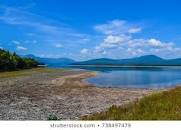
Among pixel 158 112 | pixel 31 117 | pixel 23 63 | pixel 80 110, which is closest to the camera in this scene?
pixel 158 112

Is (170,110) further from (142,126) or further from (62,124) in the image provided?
(62,124)

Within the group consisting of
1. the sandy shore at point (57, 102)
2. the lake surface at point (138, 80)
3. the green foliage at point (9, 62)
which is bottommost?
the sandy shore at point (57, 102)

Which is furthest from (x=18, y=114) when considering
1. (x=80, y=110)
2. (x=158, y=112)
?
(x=158, y=112)

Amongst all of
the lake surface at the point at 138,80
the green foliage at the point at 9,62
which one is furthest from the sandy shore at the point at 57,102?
the green foliage at the point at 9,62

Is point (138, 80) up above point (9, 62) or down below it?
below

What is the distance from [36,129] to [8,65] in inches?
2592

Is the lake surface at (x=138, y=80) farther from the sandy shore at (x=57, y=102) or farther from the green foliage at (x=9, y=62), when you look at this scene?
the green foliage at (x=9, y=62)

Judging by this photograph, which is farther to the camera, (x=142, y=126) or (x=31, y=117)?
(x=31, y=117)

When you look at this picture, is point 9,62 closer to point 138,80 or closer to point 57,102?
point 138,80

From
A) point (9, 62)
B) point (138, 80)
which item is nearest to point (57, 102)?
point (138, 80)

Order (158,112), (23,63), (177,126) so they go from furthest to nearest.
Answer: (23,63)
(158,112)
(177,126)

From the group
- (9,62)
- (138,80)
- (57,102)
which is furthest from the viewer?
(9,62)

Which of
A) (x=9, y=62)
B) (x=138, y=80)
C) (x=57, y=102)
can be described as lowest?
(x=57, y=102)

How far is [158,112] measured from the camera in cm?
1030
